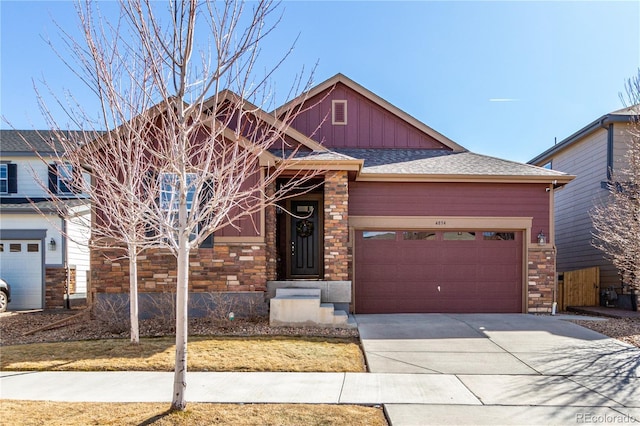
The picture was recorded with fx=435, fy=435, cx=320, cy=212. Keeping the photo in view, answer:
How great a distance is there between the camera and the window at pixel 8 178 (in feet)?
52.1

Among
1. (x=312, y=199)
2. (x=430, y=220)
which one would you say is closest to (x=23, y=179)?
(x=312, y=199)

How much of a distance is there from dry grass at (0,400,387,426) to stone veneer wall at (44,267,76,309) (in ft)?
33.6

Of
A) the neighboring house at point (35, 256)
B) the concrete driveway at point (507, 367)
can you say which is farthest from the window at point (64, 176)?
the concrete driveway at point (507, 367)

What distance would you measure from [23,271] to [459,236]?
544 inches

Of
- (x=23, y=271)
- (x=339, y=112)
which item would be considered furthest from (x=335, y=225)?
(x=23, y=271)

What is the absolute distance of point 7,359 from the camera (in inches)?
280

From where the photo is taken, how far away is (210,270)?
392 inches

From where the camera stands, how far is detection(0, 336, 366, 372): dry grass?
21.8ft

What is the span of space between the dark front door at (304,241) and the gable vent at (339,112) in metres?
3.08

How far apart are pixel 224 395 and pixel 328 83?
417 inches

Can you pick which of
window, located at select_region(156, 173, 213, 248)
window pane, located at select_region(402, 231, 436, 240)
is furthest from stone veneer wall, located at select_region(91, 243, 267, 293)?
window pane, located at select_region(402, 231, 436, 240)

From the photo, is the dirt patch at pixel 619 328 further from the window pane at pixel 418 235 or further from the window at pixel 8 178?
the window at pixel 8 178

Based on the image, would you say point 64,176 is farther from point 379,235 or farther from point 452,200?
point 452,200

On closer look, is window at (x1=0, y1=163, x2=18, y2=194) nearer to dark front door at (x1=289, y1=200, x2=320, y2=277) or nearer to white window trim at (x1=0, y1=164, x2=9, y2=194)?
white window trim at (x1=0, y1=164, x2=9, y2=194)
